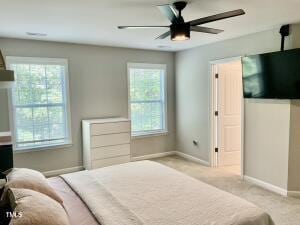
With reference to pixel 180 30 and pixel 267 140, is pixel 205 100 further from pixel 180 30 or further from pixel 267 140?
pixel 180 30

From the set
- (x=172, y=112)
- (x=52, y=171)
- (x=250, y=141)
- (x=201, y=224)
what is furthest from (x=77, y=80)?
(x=201, y=224)

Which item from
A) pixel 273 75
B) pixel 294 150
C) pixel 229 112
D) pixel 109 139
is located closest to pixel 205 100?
pixel 229 112

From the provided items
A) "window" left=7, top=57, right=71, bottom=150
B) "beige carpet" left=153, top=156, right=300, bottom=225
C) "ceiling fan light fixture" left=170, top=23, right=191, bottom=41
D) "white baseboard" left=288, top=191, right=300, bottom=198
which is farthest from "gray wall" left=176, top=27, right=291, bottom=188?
"window" left=7, top=57, right=71, bottom=150

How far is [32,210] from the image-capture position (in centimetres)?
136

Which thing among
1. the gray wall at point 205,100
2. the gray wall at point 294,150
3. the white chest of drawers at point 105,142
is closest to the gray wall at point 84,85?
the white chest of drawers at point 105,142

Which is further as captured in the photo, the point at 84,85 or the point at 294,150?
the point at 84,85

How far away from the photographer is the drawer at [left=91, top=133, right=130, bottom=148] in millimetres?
4236

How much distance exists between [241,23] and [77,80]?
2888mm

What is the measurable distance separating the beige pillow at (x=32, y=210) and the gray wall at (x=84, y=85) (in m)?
2.85

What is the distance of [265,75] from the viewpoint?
349 cm

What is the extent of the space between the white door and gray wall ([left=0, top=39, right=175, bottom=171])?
1.50 m

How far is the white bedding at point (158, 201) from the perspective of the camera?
1.63 metres

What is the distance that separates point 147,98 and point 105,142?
1.50 meters

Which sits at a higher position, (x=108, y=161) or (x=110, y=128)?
(x=110, y=128)
